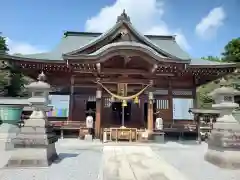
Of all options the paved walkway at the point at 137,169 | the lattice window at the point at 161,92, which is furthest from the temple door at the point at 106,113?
the paved walkway at the point at 137,169

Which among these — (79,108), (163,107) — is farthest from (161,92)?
(79,108)

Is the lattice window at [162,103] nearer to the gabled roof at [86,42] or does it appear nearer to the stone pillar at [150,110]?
the stone pillar at [150,110]

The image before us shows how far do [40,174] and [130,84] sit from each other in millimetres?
9683

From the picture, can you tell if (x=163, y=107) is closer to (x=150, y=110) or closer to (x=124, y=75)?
(x=150, y=110)

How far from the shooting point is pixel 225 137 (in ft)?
22.6

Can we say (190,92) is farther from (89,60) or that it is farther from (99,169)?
(99,169)

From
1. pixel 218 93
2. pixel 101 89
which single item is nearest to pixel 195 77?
pixel 101 89

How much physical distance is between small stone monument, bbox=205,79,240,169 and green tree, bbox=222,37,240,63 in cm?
2689

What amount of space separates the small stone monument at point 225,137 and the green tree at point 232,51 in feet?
88.2

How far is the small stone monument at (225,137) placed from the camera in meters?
6.71

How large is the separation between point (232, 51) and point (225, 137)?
1218 inches

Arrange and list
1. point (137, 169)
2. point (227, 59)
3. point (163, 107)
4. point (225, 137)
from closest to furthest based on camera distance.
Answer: point (137, 169)
point (225, 137)
point (163, 107)
point (227, 59)

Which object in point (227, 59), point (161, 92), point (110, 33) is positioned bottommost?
point (161, 92)

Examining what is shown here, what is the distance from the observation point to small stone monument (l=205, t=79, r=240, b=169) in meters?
6.71
